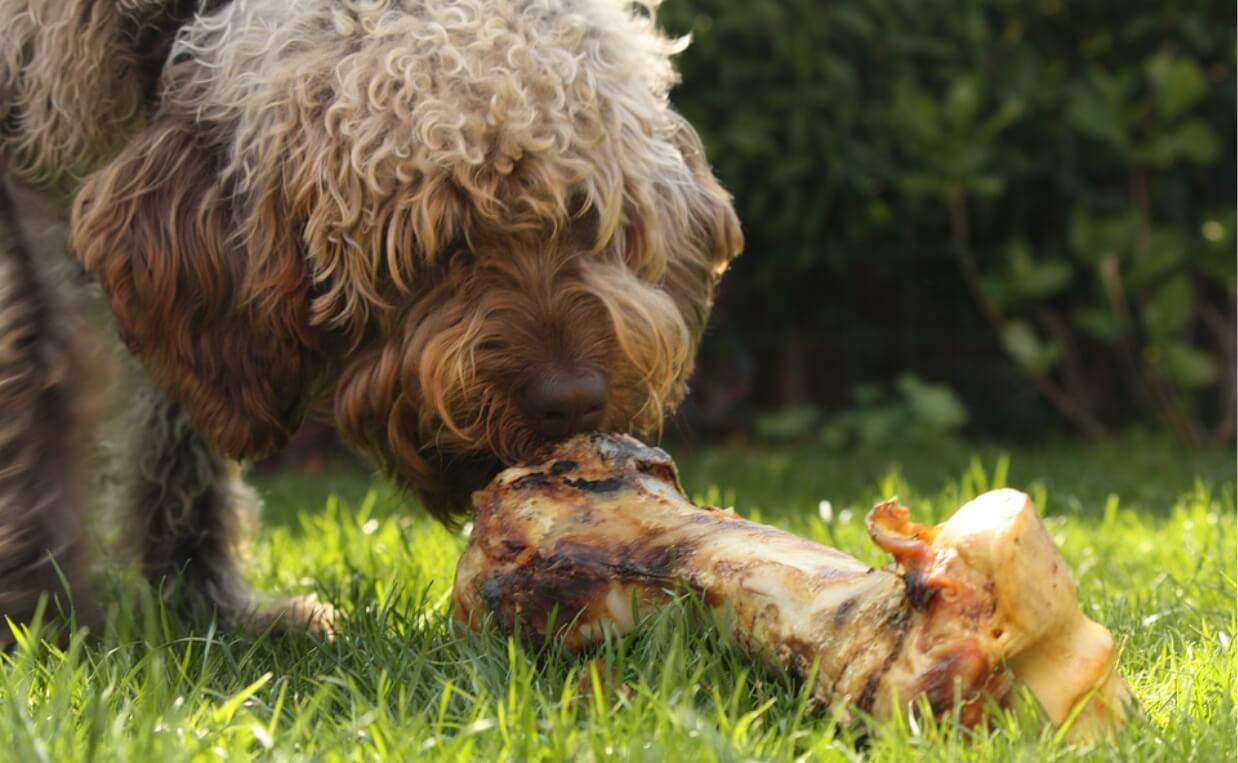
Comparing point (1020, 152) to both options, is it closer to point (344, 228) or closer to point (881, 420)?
point (881, 420)

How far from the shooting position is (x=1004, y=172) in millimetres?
6945

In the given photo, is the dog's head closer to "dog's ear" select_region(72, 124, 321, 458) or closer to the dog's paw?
"dog's ear" select_region(72, 124, 321, 458)

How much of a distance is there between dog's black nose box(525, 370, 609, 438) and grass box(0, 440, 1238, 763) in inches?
Result: 14.1

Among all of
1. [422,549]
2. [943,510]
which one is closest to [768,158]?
[943,510]

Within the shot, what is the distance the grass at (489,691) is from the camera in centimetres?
195

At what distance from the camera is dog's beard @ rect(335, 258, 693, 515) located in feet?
8.23

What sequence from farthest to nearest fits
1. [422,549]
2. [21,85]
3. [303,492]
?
[303,492]
[422,549]
[21,85]

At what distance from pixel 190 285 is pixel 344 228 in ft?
1.07

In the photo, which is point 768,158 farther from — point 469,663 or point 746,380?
point 469,663

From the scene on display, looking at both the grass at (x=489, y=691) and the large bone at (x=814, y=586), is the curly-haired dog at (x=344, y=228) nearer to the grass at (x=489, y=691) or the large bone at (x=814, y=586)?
the large bone at (x=814, y=586)

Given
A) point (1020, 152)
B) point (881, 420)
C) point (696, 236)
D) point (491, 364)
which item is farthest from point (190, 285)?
point (1020, 152)

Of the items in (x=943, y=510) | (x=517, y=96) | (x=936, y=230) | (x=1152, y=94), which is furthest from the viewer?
(x=936, y=230)

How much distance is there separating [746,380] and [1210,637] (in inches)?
193

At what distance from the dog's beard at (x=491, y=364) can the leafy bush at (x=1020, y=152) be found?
3983 mm
